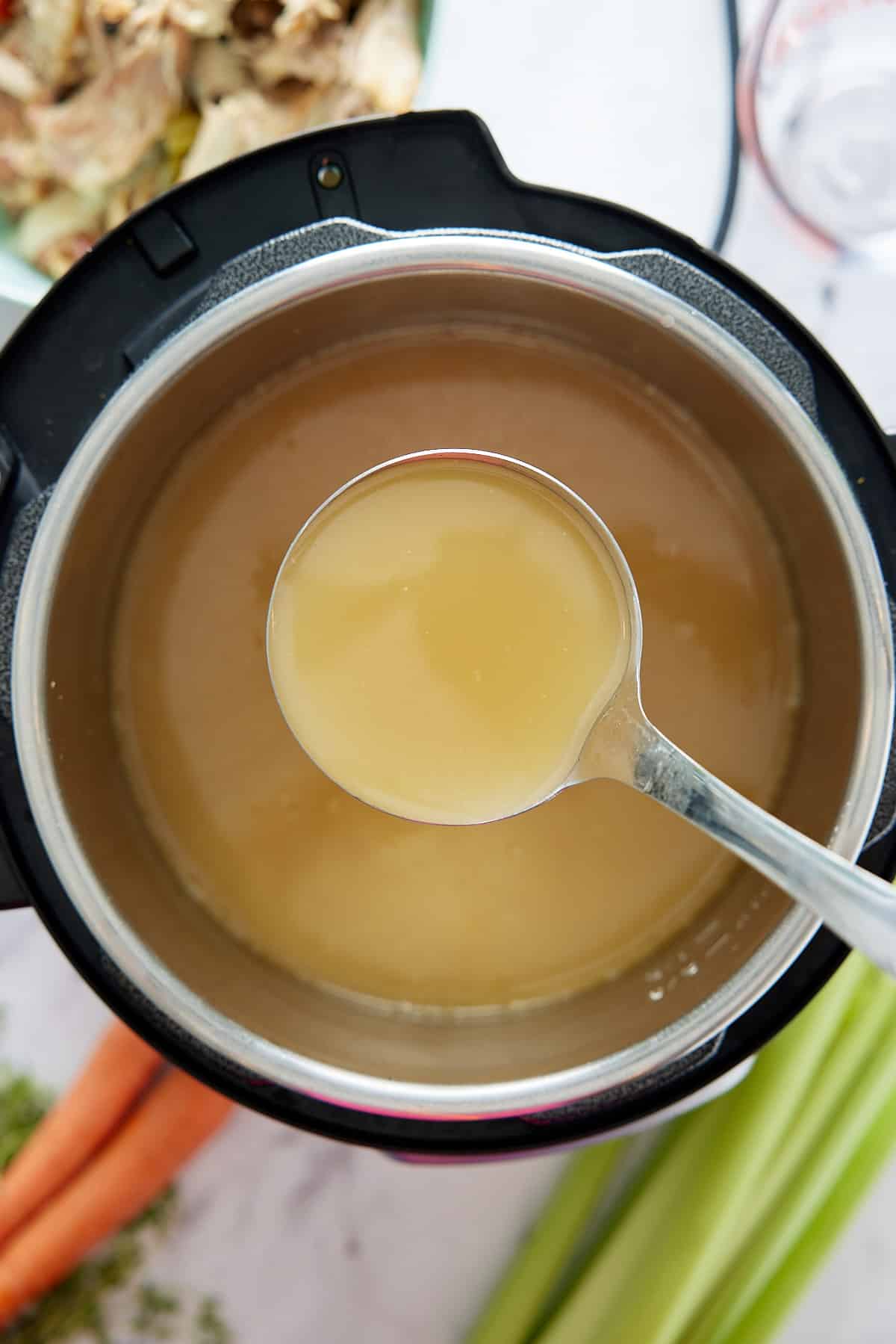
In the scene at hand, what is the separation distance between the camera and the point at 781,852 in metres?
0.57

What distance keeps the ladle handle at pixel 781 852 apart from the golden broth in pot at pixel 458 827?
0.18m

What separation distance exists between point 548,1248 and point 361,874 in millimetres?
381

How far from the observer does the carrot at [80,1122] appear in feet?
3.17

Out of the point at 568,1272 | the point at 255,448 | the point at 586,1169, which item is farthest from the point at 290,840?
the point at 568,1272

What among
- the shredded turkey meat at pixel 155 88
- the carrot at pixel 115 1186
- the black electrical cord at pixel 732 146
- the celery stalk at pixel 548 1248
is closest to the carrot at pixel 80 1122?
the carrot at pixel 115 1186

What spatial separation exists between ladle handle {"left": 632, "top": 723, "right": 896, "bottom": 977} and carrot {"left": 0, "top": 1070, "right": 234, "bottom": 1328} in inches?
19.9

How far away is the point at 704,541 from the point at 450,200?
29 centimetres

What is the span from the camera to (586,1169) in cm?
96

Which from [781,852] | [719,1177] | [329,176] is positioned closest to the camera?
[781,852]

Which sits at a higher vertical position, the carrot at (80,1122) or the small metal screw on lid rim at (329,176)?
the small metal screw on lid rim at (329,176)

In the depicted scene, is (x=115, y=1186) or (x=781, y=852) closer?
(x=781, y=852)

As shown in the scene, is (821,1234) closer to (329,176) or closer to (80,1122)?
(80,1122)

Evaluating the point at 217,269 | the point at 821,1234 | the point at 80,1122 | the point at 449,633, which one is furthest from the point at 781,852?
the point at 80,1122

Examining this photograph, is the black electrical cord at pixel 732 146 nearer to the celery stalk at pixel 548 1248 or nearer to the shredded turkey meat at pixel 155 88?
the shredded turkey meat at pixel 155 88
